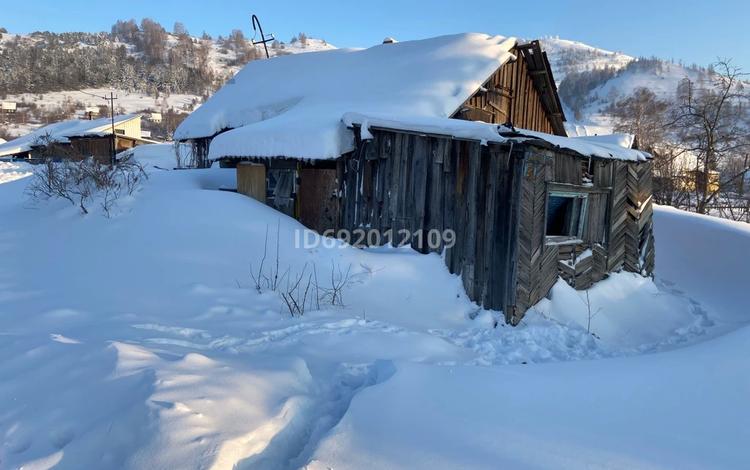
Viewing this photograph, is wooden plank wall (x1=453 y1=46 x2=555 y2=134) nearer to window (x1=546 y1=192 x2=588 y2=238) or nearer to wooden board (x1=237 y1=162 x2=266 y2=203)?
window (x1=546 y1=192 x2=588 y2=238)

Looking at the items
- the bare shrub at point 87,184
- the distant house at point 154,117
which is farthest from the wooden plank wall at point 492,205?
the distant house at point 154,117

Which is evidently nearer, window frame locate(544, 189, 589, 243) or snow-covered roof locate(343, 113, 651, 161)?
snow-covered roof locate(343, 113, 651, 161)

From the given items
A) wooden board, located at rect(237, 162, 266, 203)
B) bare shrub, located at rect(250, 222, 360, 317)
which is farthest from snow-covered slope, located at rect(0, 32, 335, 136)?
bare shrub, located at rect(250, 222, 360, 317)

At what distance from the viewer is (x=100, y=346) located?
3.22m

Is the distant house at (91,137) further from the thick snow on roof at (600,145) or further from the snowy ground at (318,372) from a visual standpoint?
the thick snow on roof at (600,145)

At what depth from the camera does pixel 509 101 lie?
43.8 feet

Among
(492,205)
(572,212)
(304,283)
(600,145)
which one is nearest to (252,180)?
(304,283)

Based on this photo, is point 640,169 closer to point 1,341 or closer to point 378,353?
point 378,353

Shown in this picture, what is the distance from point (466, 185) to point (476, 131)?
2.67 feet

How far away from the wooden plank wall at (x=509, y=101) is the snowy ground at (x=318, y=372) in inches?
267

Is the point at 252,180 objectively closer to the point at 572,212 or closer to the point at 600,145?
the point at 572,212

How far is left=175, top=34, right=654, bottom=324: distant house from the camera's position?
620cm

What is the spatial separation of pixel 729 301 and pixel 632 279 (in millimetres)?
1965

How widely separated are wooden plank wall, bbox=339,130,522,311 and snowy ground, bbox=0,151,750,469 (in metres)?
0.45
